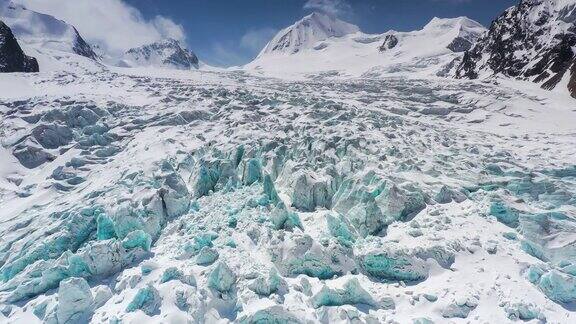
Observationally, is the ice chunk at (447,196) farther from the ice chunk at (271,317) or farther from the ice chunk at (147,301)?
the ice chunk at (147,301)

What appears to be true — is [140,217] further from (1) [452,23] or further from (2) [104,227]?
(1) [452,23]

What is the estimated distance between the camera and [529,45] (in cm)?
5759

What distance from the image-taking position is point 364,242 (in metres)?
14.1

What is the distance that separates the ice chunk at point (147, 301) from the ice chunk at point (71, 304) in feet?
4.18

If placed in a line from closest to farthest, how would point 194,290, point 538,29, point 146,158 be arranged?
point 194,290 → point 146,158 → point 538,29

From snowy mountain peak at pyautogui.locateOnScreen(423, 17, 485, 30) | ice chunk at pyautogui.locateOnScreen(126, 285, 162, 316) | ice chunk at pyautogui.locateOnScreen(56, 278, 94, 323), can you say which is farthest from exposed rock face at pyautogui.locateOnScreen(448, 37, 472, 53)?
ice chunk at pyautogui.locateOnScreen(56, 278, 94, 323)

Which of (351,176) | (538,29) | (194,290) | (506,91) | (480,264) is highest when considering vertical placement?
(538,29)

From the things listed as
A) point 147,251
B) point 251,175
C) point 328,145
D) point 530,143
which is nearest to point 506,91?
point 530,143

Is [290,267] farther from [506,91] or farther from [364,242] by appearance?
[506,91]

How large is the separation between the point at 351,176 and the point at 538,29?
2179 inches

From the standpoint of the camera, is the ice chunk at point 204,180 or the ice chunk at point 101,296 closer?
the ice chunk at point 101,296

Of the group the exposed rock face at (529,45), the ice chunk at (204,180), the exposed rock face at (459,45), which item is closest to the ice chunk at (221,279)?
the ice chunk at (204,180)

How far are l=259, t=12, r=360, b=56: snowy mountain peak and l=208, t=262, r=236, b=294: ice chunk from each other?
135 m

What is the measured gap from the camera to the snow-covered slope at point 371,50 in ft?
258
